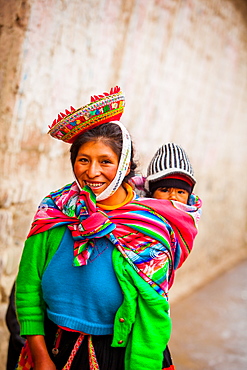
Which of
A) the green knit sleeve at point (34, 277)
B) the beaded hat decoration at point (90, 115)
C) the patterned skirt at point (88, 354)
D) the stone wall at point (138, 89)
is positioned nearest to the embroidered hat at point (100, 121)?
the beaded hat decoration at point (90, 115)

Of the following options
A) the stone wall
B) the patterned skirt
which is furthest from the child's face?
the stone wall

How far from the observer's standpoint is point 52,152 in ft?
11.3

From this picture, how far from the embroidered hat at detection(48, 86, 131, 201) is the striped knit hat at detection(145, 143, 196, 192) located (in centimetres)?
32

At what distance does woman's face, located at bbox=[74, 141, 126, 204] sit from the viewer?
173cm

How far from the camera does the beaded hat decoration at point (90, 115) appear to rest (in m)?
1.73

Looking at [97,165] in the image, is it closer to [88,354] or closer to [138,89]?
[88,354]

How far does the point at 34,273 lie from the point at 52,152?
1.79 meters

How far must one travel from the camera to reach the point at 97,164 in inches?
68.3

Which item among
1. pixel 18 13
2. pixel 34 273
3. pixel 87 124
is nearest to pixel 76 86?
pixel 18 13

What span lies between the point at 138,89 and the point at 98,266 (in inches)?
114

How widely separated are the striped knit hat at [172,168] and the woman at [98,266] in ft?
0.89

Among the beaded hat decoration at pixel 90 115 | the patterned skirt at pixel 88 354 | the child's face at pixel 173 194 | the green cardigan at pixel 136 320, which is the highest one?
the beaded hat decoration at pixel 90 115

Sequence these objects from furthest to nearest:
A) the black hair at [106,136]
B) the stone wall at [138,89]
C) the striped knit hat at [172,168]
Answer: the stone wall at [138,89]
the striped knit hat at [172,168]
the black hair at [106,136]

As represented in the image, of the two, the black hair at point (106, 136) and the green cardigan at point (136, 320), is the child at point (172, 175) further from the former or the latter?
the green cardigan at point (136, 320)
